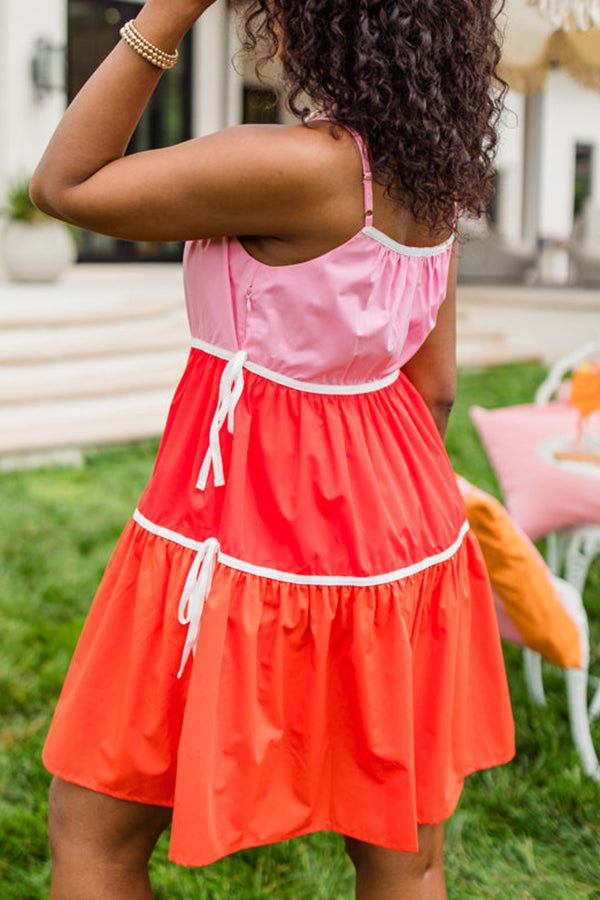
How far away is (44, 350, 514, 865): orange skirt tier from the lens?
1.10 meters

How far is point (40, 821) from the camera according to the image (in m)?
2.01

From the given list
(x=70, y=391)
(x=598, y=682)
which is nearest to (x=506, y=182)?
(x=70, y=391)

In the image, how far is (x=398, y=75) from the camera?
40.9 inches

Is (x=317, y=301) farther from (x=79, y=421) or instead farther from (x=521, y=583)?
(x=79, y=421)

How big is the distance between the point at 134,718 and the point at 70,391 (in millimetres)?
4384

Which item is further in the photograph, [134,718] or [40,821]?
[40,821]

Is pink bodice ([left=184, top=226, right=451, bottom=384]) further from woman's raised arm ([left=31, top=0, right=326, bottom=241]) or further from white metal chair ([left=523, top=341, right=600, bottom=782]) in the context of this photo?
white metal chair ([left=523, top=341, right=600, bottom=782])

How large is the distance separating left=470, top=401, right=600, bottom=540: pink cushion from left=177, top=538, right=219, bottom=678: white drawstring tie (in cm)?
163

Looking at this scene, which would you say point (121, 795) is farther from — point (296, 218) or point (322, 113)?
point (322, 113)

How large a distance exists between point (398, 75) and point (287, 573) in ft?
1.84

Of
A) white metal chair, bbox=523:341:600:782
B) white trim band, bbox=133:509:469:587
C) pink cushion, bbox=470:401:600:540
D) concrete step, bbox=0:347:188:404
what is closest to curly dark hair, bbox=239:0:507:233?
white trim band, bbox=133:509:469:587

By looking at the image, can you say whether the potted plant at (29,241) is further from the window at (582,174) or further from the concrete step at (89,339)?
the window at (582,174)

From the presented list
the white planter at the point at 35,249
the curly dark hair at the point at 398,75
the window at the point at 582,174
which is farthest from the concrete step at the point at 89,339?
the window at the point at 582,174

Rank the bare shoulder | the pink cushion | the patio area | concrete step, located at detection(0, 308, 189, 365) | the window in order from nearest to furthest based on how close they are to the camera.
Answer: the bare shoulder
the pink cushion
the patio area
concrete step, located at detection(0, 308, 189, 365)
the window
